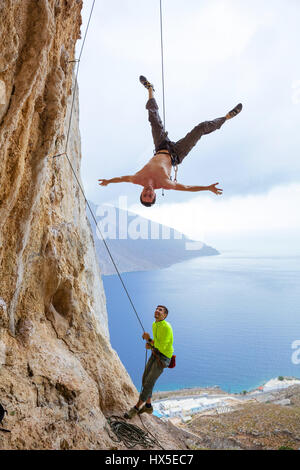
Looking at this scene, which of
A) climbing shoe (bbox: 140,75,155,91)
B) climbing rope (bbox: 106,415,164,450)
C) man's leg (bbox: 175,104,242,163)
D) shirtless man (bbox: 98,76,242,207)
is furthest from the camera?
climbing shoe (bbox: 140,75,155,91)

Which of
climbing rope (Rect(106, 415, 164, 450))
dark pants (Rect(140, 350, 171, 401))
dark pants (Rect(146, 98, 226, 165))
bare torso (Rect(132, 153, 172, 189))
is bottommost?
climbing rope (Rect(106, 415, 164, 450))

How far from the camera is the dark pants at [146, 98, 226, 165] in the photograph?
14.1 ft

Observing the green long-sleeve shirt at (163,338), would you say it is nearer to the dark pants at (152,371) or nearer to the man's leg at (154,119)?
the dark pants at (152,371)

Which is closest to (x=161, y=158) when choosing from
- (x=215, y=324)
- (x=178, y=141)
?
(x=178, y=141)

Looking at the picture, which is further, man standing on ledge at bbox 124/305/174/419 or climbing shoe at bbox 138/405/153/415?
climbing shoe at bbox 138/405/153/415

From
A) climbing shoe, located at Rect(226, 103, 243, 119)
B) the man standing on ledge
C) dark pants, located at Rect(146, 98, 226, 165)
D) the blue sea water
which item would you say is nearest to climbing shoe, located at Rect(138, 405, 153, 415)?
the man standing on ledge

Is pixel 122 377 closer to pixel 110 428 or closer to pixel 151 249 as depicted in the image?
pixel 110 428

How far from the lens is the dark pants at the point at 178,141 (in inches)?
169

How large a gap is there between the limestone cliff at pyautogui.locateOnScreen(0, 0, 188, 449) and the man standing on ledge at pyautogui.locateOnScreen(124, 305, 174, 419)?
0.44 metres

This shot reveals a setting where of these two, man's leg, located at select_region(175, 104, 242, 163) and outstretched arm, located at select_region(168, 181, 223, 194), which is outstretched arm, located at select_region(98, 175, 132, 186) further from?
man's leg, located at select_region(175, 104, 242, 163)

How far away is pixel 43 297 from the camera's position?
3637mm

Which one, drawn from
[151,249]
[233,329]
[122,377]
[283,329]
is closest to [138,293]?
[233,329]

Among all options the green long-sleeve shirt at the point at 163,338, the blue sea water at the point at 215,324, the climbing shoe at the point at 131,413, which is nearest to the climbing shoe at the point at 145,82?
the green long-sleeve shirt at the point at 163,338

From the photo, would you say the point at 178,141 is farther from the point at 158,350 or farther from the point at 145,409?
the point at 145,409
